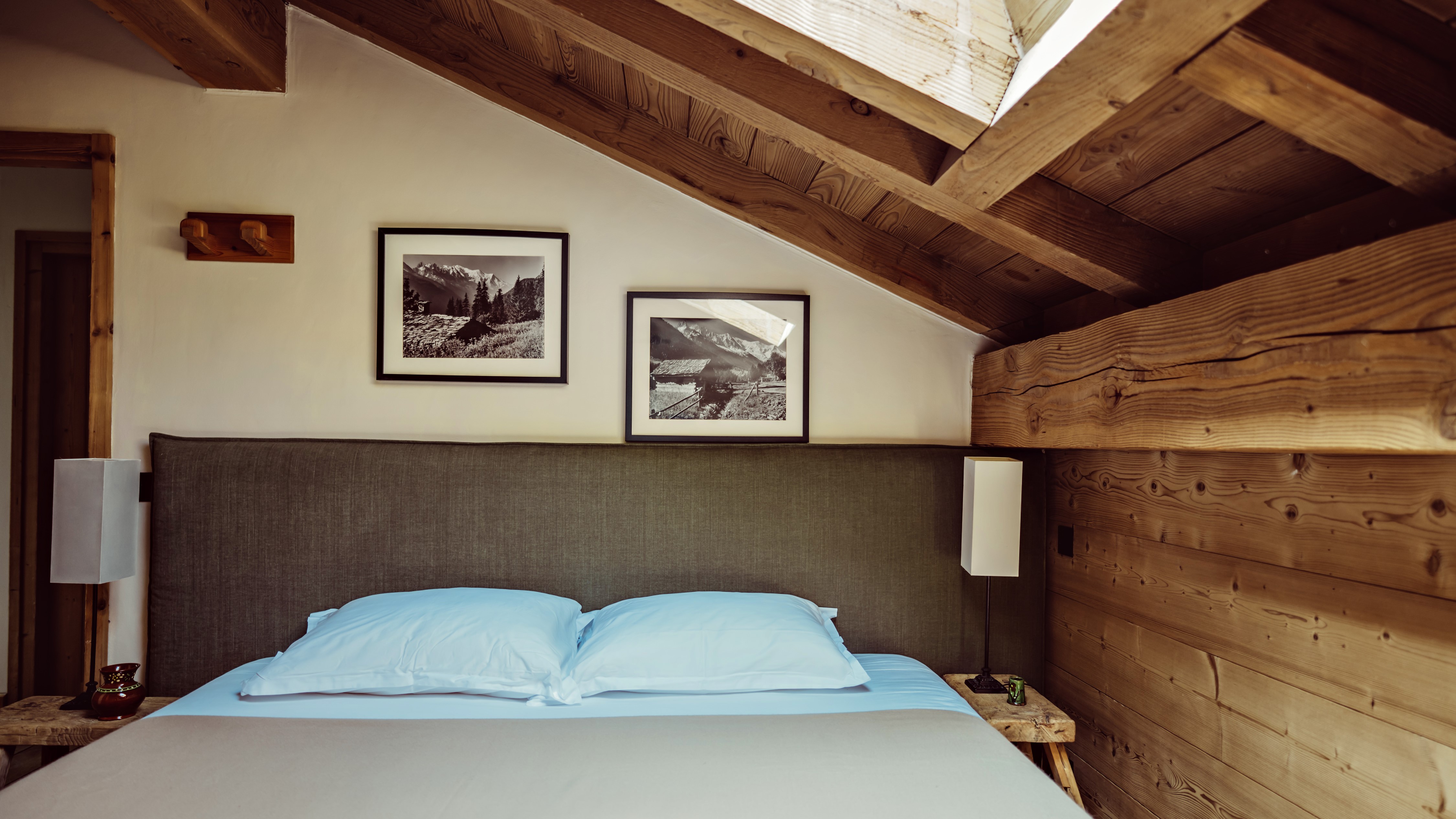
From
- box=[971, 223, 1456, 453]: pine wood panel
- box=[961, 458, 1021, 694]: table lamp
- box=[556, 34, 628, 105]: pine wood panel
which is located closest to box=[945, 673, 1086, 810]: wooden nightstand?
box=[961, 458, 1021, 694]: table lamp

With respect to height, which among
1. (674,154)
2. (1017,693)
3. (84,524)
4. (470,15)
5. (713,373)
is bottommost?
(1017,693)

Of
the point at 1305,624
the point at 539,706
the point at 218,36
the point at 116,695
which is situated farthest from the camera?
the point at 218,36

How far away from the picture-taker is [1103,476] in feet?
6.65

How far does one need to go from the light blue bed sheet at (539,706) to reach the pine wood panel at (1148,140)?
1.31 m

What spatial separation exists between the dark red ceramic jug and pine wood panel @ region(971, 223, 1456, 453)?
2.63 metres

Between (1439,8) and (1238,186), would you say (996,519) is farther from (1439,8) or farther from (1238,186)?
(1439,8)

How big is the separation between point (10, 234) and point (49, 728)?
7.32 feet

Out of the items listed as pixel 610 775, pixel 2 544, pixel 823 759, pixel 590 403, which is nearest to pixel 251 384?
pixel 590 403

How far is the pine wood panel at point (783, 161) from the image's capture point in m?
1.86

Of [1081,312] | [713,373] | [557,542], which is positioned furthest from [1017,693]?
[557,542]

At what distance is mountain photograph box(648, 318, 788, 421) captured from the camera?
7.61 ft

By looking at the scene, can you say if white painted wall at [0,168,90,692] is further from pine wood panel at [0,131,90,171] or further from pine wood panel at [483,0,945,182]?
pine wood panel at [483,0,945,182]

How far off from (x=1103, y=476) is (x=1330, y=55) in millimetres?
1361

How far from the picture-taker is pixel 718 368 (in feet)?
7.64
